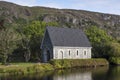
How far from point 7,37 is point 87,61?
947 inches

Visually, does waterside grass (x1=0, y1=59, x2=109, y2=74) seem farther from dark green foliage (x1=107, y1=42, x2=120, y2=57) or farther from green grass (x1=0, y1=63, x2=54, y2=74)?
dark green foliage (x1=107, y1=42, x2=120, y2=57)

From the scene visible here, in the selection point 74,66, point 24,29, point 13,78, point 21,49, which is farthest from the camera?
point 24,29

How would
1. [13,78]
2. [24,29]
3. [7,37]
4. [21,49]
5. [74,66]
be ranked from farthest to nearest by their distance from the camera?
[24,29] < [21,49] < [74,66] < [7,37] < [13,78]

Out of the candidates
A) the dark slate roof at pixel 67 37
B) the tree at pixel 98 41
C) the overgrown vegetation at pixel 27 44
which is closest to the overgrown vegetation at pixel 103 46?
Result: the tree at pixel 98 41

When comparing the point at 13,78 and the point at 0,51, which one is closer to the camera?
the point at 13,78

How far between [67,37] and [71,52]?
429 centimetres

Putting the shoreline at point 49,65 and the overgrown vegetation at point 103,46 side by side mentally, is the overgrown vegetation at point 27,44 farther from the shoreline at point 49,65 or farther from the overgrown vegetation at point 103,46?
the overgrown vegetation at point 103,46

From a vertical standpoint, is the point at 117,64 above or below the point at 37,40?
below

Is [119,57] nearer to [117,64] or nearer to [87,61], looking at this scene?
[117,64]

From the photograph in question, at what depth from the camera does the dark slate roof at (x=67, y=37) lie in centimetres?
7539

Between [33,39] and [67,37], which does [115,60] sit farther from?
[33,39]

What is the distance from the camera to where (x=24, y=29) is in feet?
281

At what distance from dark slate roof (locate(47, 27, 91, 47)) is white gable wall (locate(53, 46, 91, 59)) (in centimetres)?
109

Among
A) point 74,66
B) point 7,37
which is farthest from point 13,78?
point 74,66
